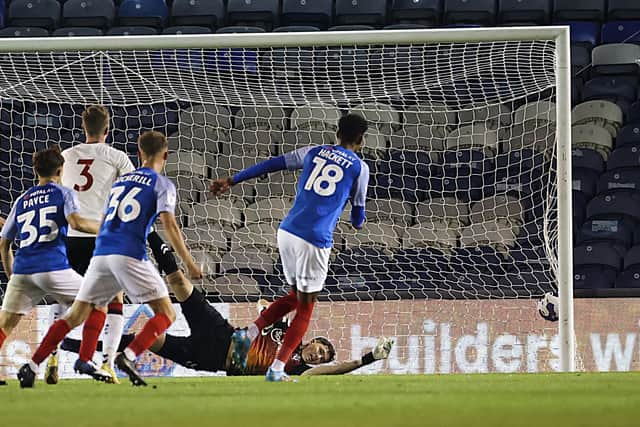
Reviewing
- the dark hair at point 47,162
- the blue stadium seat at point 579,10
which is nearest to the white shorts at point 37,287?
the dark hair at point 47,162

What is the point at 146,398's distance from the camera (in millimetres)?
5277

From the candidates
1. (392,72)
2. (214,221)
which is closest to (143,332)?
(214,221)

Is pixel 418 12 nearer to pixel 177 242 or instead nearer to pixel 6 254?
pixel 6 254

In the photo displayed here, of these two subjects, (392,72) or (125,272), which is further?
(392,72)

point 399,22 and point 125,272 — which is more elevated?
point 399,22

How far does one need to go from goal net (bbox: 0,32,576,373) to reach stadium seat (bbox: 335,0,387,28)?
1.75m

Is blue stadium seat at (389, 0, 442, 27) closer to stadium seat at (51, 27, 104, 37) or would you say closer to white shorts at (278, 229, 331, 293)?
stadium seat at (51, 27, 104, 37)

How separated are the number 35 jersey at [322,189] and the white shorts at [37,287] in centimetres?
126

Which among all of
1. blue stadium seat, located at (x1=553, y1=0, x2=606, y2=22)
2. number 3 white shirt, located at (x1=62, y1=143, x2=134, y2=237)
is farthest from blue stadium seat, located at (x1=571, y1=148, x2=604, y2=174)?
number 3 white shirt, located at (x1=62, y1=143, x2=134, y2=237)

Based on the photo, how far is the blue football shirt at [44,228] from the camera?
6.67 meters

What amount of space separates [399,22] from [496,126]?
2.72 m

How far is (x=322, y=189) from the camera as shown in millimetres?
6859

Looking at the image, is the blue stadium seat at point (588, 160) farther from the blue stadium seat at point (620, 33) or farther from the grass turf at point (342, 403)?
the grass turf at point (342, 403)

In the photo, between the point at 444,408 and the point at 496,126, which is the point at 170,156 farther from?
the point at 444,408
